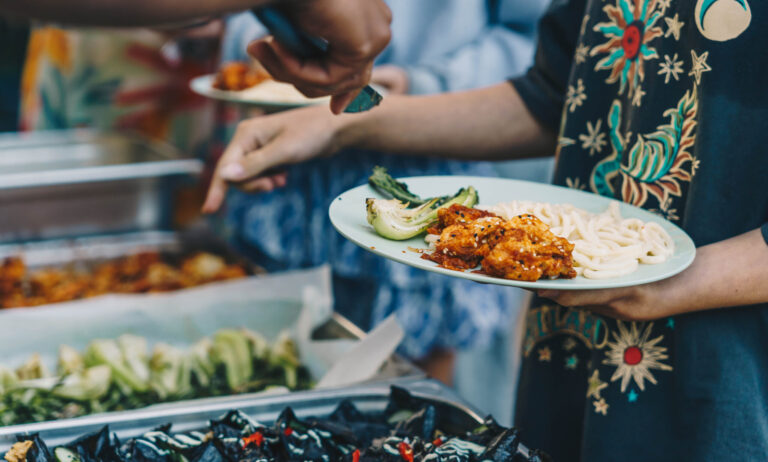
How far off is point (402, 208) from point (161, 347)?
877mm

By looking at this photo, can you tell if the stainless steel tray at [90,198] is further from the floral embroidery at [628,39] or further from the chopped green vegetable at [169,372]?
the floral embroidery at [628,39]

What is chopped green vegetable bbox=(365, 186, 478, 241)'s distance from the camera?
101 cm

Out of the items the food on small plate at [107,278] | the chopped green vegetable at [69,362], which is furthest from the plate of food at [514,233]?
the food on small plate at [107,278]

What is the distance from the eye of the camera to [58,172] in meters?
2.48

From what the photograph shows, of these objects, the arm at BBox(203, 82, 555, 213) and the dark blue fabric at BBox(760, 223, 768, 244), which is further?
the arm at BBox(203, 82, 555, 213)

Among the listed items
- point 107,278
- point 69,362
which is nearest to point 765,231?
point 69,362

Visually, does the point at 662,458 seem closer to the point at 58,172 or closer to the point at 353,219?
the point at 353,219

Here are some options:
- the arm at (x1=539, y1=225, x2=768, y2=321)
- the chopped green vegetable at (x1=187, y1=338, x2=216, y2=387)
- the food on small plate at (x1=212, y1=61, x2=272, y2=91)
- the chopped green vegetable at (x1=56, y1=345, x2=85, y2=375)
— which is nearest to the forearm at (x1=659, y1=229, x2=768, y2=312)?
the arm at (x1=539, y1=225, x2=768, y2=321)

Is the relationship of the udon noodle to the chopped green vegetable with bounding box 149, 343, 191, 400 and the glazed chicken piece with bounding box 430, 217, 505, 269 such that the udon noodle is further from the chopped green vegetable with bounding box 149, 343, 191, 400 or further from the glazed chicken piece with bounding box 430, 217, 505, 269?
the chopped green vegetable with bounding box 149, 343, 191, 400

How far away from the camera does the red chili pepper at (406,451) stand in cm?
101

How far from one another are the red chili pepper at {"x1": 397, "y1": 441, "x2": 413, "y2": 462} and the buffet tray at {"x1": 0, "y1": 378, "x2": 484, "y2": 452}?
203mm

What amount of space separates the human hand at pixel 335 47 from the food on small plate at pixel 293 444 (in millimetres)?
502

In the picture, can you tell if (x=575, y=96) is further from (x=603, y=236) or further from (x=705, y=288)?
(x=705, y=288)

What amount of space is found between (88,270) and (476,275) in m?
1.92
